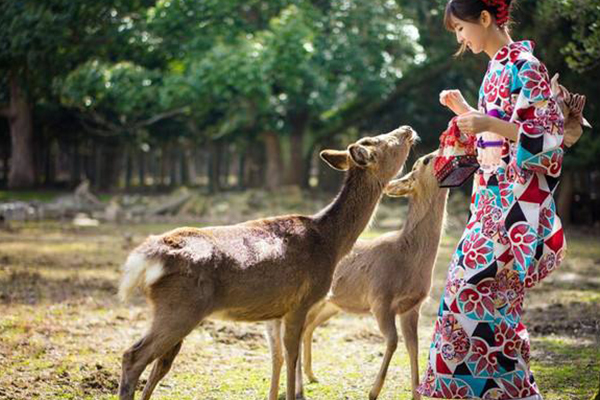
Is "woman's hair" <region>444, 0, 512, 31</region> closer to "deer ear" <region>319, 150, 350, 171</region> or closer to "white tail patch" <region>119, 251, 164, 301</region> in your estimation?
"deer ear" <region>319, 150, 350, 171</region>

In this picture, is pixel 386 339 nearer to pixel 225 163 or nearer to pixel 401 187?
pixel 401 187

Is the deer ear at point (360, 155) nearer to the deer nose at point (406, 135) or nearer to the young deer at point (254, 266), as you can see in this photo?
the young deer at point (254, 266)

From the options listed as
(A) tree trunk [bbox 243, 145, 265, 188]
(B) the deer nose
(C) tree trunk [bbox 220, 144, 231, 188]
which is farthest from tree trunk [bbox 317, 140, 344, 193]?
(B) the deer nose

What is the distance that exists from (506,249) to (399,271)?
2066mm

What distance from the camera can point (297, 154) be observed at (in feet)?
84.3

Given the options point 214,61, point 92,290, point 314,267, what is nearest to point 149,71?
point 214,61

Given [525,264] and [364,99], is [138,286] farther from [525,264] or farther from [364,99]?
[364,99]

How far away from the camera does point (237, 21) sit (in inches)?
867

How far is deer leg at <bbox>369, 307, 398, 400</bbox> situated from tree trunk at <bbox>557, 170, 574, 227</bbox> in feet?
49.1

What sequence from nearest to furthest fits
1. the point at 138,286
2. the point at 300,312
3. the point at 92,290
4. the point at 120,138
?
the point at 138,286 < the point at 300,312 < the point at 92,290 < the point at 120,138

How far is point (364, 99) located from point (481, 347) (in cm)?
2132

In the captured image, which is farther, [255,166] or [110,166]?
[110,166]

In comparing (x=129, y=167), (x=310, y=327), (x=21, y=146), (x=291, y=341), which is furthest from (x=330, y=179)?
(x=291, y=341)

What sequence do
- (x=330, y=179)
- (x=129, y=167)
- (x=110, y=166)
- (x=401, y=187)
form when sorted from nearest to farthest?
(x=401, y=187) < (x=330, y=179) < (x=129, y=167) < (x=110, y=166)
